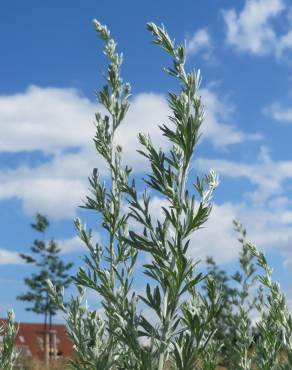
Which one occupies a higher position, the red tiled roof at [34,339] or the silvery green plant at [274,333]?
the red tiled roof at [34,339]

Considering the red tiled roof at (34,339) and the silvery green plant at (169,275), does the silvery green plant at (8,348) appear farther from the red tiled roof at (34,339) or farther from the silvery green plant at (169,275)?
the red tiled roof at (34,339)

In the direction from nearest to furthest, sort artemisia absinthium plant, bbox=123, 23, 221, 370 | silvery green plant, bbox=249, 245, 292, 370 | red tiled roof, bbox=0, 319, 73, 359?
artemisia absinthium plant, bbox=123, 23, 221, 370 → silvery green plant, bbox=249, 245, 292, 370 → red tiled roof, bbox=0, 319, 73, 359

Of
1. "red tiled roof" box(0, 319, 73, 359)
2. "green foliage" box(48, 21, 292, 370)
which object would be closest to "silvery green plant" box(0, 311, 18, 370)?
"green foliage" box(48, 21, 292, 370)

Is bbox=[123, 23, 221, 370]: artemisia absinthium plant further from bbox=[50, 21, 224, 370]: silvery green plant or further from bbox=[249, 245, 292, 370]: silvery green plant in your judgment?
bbox=[249, 245, 292, 370]: silvery green plant

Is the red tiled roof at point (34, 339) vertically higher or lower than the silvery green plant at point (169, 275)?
higher

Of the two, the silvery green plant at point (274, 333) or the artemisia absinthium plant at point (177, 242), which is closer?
the artemisia absinthium plant at point (177, 242)

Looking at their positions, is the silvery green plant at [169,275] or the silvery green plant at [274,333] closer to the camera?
the silvery green plant at [169,275]

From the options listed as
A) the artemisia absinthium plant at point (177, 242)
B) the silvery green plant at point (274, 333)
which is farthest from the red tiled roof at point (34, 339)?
the artemisia absinthium plant at point (177, 242)

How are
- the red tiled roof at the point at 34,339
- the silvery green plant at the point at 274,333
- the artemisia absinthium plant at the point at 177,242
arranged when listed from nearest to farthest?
1. the artemisia absinthium plant at the point at 177,242
2. the silvery green plant at the point at 274,333
3. the red tiled roof at the point at 34,339

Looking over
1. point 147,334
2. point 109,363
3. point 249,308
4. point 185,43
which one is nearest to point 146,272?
point 147,334

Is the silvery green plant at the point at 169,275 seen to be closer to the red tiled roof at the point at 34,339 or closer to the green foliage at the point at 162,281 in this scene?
the green foliage at the point at 162,281

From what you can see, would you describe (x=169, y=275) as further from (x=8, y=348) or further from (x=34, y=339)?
(x=34, y=339)

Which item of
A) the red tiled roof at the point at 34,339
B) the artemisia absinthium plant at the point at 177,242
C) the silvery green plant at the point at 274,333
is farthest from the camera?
the red tiled roof at the point at 34,339

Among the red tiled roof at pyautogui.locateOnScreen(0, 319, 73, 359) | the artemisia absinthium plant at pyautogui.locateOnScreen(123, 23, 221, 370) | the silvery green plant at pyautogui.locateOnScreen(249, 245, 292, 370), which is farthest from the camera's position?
the red tiled roof at pyautogui.locateOnScreen(0, 319, 73, 359)
